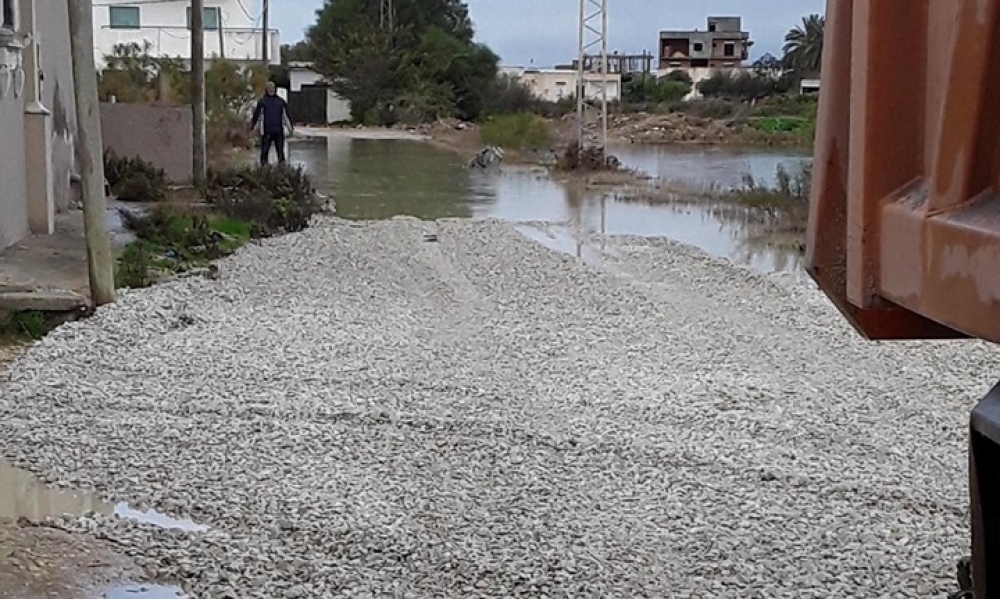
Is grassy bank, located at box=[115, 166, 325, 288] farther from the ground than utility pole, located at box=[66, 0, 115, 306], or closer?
closer

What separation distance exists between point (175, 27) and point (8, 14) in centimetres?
4901

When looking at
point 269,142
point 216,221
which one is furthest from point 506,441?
point 269,142

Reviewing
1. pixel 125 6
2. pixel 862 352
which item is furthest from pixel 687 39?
pixel 862 352

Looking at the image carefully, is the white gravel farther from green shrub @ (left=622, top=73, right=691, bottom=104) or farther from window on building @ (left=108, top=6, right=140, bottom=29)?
green shrub @ (left=622, top=73, right=691, bottom=104)

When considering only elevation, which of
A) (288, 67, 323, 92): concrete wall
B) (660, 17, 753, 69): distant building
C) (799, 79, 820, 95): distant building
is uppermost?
(660, 17, 753, 69): distant building

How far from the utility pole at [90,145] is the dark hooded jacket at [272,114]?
13998 mm

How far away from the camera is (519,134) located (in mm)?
41875

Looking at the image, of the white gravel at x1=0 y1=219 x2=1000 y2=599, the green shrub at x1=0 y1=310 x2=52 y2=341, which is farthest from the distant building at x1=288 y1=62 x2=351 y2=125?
the green shrub at x1=0 y1=310 x2=52 y2=341

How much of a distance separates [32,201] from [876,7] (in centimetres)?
1317

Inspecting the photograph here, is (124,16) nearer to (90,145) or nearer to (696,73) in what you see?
(696,73)

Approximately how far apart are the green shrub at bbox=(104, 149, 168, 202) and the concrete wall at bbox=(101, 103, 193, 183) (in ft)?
2.46

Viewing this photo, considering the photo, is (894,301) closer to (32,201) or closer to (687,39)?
(32,201)

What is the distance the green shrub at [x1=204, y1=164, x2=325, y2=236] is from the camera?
18.5 metres

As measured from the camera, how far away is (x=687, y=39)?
97.0 meters
